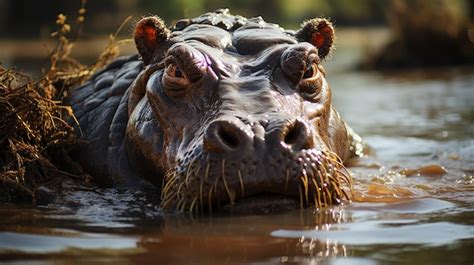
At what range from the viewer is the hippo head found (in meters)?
5.32

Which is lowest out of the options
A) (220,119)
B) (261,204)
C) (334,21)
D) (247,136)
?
(261,204)

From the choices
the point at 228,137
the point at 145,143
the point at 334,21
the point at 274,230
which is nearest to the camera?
the point at 274,230

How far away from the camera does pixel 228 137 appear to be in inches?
213

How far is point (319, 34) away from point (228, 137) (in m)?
1.93

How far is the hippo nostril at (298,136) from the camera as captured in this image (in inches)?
213

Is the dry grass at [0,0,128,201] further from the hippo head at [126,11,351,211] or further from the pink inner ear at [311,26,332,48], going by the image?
the pink inner ear at [311,26,332,48]

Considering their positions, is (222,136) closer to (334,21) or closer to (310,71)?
(310,71)

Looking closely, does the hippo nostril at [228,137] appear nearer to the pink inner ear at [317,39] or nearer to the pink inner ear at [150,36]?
the pink inner ear at [150,36]

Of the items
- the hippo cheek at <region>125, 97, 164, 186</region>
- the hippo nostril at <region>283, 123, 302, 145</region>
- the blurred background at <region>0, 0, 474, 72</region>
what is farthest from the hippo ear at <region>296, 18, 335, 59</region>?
the hippo nostril at <region>283, 123, 302, 145</region>

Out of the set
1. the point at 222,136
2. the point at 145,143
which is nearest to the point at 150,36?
the point at 145,143

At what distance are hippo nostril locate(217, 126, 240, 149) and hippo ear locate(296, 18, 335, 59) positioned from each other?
72.4 inches

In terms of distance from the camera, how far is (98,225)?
210 inches

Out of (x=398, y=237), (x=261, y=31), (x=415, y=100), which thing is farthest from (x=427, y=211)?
(x=415, y=100)

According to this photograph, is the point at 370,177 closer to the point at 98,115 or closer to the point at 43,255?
the point at 98,115
